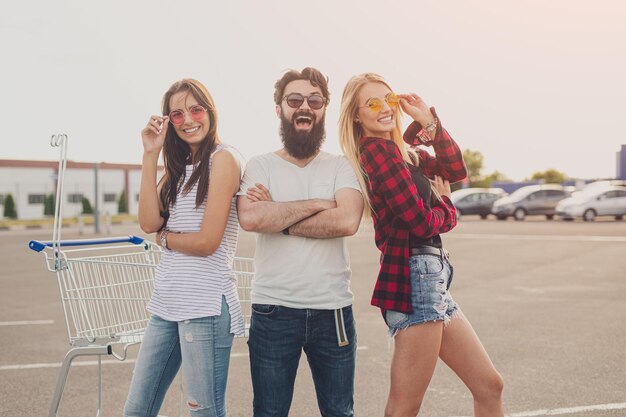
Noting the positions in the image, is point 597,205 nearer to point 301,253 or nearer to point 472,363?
point 472,363

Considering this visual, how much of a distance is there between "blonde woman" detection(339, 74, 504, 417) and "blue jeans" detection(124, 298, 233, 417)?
0.70 meters

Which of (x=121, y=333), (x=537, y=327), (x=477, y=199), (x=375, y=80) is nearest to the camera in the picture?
(x=375, y=80)

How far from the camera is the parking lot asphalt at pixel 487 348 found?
16.1 feet

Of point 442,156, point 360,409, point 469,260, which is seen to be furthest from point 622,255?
point 442,156

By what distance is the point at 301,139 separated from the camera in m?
2.96

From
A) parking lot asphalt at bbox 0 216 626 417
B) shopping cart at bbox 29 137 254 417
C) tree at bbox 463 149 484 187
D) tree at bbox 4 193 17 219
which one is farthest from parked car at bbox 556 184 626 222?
tree at bbox 463 149 484 187

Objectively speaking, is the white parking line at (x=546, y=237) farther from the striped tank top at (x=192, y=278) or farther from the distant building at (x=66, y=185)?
the distant building at (x=66, y=185)

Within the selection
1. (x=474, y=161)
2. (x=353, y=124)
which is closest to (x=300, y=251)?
(x=353, y=124)

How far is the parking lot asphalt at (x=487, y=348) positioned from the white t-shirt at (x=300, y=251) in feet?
1.35

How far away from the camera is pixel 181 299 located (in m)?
2.85

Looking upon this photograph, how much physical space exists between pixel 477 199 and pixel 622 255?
20.0 m

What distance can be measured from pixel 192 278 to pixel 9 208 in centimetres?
4904

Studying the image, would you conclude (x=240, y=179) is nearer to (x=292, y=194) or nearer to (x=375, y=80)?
(x=292, y=194)

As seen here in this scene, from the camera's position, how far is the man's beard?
2.94 m
